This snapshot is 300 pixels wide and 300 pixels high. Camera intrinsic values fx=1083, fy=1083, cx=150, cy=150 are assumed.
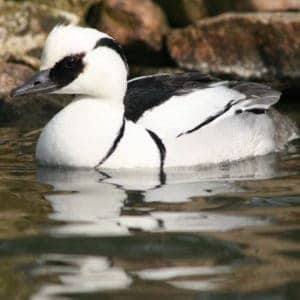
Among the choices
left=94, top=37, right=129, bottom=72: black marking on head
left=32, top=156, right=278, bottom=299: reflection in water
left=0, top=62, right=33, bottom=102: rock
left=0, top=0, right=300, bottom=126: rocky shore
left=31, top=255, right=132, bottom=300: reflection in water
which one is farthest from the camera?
left=0, top=0, right=300, bottom=126: rocky shore

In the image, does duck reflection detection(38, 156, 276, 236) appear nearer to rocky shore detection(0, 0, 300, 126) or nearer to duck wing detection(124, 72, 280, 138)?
duck wing detection(124, 72, 280, 138)

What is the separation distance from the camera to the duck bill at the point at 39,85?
766 centimetres

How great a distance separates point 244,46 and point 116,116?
11.1 feet

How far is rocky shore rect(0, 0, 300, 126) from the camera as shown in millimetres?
10703

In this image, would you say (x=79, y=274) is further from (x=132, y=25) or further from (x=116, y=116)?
(x=132, y=25)

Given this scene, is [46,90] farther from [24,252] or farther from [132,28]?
[132,28]

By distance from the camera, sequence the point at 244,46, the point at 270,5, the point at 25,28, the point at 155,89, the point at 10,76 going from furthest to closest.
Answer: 1. the point at 25,28
2. the point at 270,5
3. the point at 244,46
4. the point at 10,76
5. the point at 155,89

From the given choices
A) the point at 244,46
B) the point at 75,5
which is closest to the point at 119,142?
the point at 244,46

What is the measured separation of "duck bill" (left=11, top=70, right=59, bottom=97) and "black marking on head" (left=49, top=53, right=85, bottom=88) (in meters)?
0.03

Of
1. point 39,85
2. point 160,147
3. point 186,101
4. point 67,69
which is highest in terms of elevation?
point 67,69

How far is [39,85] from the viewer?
7695 mm

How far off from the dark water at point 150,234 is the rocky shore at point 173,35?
3.07m

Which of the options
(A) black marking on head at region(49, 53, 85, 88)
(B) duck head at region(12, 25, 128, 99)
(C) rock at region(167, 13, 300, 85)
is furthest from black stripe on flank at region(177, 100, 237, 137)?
(C) rock at region(167, 13, 300, 85)

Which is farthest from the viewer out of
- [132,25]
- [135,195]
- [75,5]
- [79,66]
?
[75,5]
